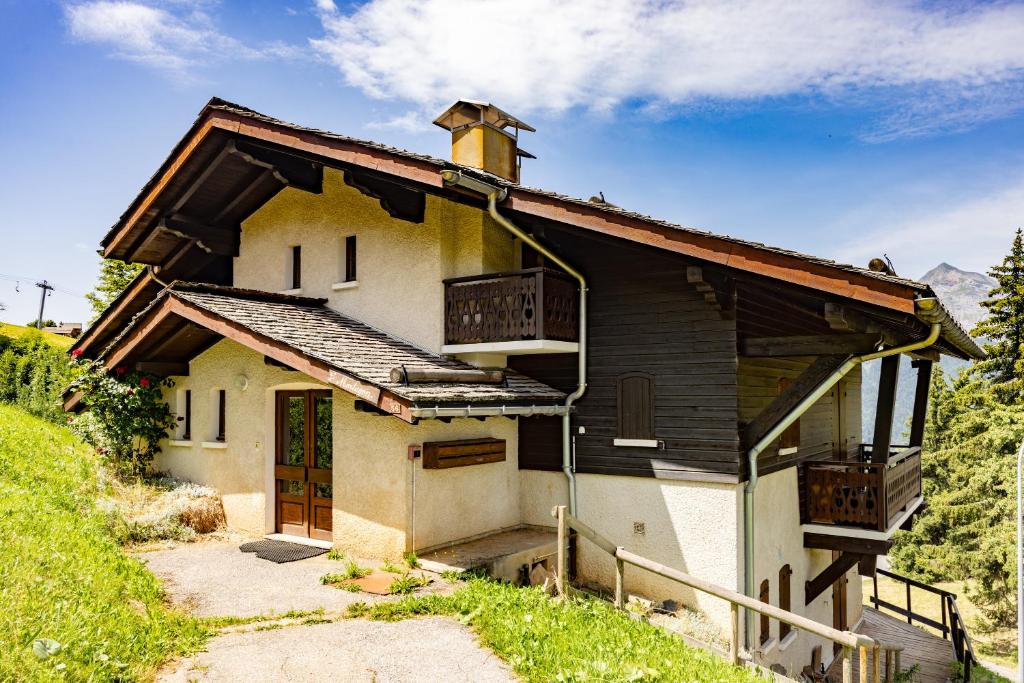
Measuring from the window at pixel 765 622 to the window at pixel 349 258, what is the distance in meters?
8.55

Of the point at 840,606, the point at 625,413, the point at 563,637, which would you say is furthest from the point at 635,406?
the point at 840,606

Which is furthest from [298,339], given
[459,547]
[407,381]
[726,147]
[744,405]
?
[726,147]

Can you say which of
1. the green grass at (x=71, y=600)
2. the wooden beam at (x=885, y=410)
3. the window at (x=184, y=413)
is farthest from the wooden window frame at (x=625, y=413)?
the window at (x=184, y=413)

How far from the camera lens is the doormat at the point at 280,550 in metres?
9.66

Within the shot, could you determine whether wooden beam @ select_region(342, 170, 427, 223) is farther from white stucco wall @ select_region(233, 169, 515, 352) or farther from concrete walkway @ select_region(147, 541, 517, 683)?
concrete walkway @ select_region(147, 541, 517, 683)

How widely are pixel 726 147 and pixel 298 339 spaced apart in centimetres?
1367

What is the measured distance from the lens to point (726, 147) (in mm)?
18672

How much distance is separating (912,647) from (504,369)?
40.4 ft

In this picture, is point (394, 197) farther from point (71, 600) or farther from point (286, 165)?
point (71, 600)

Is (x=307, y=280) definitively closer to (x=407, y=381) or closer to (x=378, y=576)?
(x=407, y=381)

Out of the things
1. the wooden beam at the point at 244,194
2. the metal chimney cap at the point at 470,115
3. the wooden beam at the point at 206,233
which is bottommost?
the wooden beam at the point at 206,233

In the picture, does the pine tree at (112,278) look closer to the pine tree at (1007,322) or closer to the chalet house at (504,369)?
the chalet house at (504,369)

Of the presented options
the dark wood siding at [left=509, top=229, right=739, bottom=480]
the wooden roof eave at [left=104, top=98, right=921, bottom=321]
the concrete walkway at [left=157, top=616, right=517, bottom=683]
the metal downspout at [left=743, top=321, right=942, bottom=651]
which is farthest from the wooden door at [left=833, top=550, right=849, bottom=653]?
the concrete walkway at [left=157, top=616, right=517, bottom=683]

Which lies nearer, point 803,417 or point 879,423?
point 879,423
